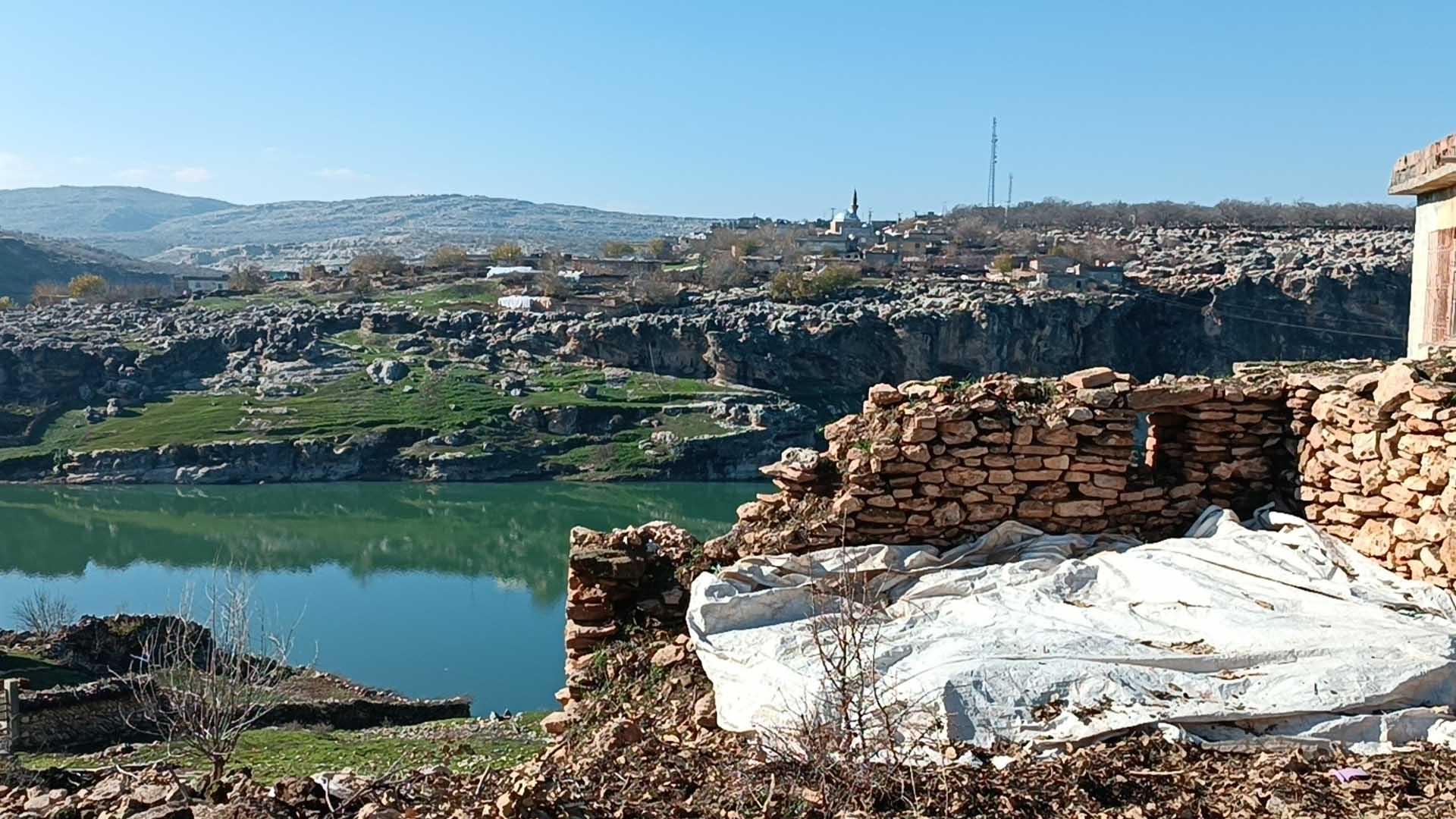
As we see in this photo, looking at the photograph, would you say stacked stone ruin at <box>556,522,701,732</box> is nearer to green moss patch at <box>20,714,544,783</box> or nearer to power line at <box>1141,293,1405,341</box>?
green moss patch at <box>20,714,544,783</box>

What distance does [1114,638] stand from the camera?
520cm

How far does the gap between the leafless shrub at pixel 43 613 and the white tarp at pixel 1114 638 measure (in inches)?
787

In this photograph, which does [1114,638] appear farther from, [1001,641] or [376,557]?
[376,557]

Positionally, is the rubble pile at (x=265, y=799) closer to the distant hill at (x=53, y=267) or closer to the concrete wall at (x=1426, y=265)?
the concrete wall at (x=1426, y=265)

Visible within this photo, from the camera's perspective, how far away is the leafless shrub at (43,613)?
2467 cm

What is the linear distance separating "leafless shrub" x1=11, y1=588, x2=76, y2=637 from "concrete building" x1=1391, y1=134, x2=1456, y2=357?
69.6 ft

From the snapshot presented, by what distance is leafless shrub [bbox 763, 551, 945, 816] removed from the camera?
3.90 m

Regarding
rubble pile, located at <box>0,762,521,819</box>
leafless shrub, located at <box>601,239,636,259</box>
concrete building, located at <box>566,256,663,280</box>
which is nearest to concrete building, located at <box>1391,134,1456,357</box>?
rubble pile, located at <box>0,762,521,819</box>

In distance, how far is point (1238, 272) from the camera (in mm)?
65000

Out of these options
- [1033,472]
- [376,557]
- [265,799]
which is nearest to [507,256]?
[376,557]

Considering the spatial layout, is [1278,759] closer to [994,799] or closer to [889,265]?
[994,799]

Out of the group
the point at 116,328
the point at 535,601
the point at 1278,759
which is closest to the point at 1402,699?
the point at 1278,759

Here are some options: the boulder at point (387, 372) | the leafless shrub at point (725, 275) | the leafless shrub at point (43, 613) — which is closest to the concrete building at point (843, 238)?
the leafless shrub at point (725, 275)

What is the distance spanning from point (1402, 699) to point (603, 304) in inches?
2441
